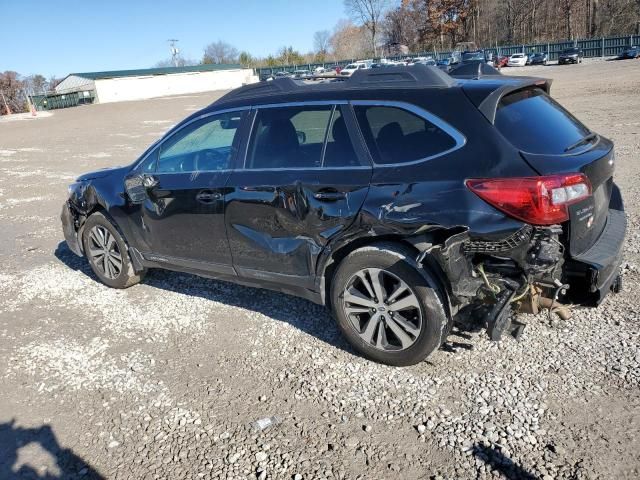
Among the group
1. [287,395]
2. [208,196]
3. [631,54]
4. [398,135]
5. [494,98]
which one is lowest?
[287,395]

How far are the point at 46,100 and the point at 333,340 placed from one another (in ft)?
186

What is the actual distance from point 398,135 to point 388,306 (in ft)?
3.57

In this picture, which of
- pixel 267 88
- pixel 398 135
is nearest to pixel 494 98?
pixel 398 135

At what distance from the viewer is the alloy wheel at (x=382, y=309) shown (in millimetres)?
3184

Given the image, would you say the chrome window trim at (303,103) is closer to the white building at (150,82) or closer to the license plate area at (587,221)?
the license plate area at (587,221)

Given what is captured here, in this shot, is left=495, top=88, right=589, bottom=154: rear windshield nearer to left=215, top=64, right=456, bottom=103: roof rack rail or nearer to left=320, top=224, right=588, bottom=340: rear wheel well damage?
left=215, top=64, right=456, bottom=103: roof rack rail

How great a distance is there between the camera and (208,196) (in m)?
3.97

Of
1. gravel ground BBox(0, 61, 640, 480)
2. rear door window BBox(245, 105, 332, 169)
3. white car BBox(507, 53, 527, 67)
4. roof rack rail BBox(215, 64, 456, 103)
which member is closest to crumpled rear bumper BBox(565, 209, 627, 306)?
gravel ground BBox(0, 61, 640, 480)

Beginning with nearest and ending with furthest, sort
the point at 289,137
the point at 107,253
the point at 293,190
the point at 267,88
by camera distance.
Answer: the point at 293,190 < the point at 289,137 < the point at 267,88 < the point at 107,253

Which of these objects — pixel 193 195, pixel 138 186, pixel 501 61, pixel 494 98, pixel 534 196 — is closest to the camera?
pixel 534 196

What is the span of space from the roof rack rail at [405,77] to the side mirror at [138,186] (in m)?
1.98

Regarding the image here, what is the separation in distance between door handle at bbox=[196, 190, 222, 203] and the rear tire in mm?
1277

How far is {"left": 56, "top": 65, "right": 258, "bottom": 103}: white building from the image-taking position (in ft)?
183

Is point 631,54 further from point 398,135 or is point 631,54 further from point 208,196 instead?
point 208,196
